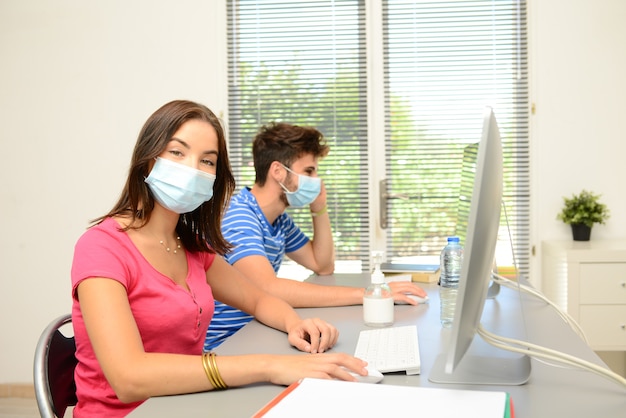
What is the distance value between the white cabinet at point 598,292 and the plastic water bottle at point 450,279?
5.41 feet

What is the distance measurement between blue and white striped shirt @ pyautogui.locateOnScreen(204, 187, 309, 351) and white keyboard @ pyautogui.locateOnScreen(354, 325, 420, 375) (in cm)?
61

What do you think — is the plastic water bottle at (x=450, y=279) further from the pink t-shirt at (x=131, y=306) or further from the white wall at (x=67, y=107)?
the white wall at (x=67, y=107)

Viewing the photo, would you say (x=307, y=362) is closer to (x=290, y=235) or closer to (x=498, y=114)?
(x=290, y=235)

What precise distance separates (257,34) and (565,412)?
3.09 metres

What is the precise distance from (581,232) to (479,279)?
8.68ft

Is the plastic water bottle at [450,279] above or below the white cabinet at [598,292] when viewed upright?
above

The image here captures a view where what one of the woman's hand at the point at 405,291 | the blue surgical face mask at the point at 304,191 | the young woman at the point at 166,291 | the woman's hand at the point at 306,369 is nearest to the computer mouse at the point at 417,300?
the woman's hand at the point at 405,291

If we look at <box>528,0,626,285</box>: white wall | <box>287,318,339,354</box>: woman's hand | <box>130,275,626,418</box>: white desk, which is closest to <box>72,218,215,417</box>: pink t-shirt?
<box>130,275,626,418</box>: white desk

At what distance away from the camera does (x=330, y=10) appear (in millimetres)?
3709

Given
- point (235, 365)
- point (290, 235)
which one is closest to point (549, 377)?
point (235, 365)

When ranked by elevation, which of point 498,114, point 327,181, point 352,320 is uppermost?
point 498,114

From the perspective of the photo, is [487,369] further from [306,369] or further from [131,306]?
[131,306]

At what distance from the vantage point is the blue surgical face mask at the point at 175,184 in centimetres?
149

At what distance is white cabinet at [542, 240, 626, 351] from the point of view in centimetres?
309
